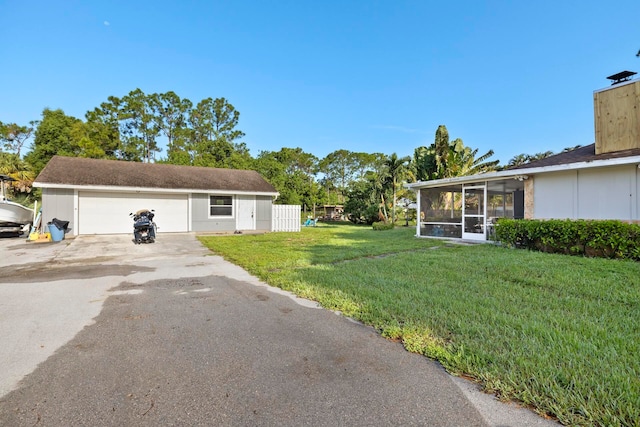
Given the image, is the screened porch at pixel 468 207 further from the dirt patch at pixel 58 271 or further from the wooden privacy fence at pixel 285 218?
the dirt patch at pixel 58 271

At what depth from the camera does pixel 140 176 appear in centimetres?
1595

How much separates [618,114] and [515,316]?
972 centimetres

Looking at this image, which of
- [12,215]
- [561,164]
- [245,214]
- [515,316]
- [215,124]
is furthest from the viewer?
[215,124]

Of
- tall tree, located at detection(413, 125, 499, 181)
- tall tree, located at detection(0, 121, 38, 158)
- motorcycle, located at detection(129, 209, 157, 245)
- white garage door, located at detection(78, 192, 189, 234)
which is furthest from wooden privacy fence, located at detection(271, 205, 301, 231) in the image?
tall tree, located at detection(0, 121, 38, 158)

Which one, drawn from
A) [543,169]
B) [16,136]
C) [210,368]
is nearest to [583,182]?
[543,169]

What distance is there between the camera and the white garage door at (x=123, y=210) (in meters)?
14.3

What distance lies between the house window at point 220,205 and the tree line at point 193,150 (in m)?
10.0

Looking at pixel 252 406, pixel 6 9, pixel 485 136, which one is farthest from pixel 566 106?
pixel 6 9

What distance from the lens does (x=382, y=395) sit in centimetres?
217

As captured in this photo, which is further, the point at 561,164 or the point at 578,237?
the point at 561,164

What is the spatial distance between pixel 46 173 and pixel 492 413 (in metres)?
17.8

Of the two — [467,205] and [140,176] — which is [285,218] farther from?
[467,205]

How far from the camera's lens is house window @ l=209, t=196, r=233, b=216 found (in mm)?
16828

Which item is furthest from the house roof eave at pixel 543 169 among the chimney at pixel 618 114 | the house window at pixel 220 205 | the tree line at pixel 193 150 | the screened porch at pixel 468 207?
the house window at pixel 220 205
